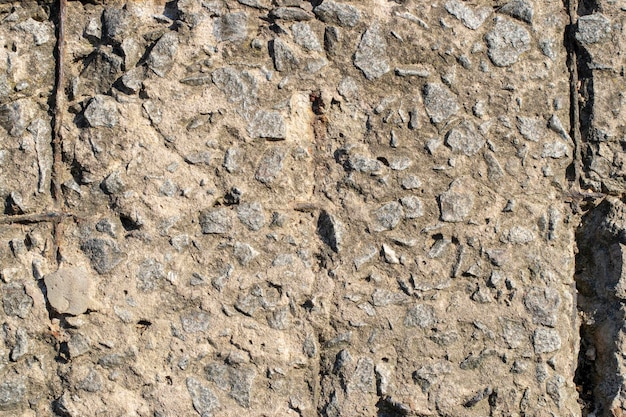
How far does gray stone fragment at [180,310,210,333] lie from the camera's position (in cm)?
232

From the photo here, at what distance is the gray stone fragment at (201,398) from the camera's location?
229 centimetres

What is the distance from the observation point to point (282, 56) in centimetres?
240

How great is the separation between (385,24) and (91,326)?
4.17 ft

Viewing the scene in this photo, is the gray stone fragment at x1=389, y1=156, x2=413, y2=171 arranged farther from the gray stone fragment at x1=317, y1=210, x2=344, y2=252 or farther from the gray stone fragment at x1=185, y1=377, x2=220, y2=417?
the gray stone fragment at x1=185, y1=377, x2=220, y2=417

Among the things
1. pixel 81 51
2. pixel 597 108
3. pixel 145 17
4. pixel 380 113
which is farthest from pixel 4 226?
pixel 597 108

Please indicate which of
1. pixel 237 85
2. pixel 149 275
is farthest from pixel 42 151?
pixel 237 85

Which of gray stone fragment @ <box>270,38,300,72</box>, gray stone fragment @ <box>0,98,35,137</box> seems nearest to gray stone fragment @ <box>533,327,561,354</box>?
gray stone fragment @ <box>270,38,300,72</box>

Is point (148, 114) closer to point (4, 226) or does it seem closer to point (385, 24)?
point (4, 226)

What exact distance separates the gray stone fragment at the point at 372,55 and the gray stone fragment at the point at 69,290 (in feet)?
3.43

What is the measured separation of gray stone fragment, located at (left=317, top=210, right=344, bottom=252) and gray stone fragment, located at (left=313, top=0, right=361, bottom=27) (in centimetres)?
59

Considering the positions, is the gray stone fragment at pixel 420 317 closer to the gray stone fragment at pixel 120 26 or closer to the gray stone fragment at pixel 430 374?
the gray stone fragment at pixel 430 374

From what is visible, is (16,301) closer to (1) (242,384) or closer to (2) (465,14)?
(1) (242,384)

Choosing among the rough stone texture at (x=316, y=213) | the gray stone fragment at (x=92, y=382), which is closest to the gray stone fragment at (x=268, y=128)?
the rough stone texture at (x=316, y=213)

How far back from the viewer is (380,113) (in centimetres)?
238
